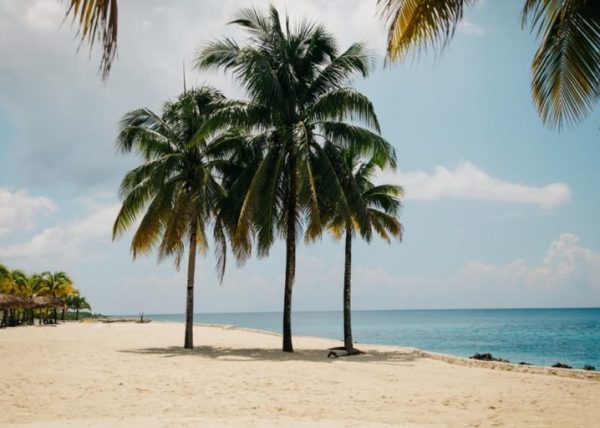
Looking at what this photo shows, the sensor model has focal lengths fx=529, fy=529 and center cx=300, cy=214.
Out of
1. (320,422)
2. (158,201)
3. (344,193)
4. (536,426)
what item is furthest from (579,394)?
(158,201)

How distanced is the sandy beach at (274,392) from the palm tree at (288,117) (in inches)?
182

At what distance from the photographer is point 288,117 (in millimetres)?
18938

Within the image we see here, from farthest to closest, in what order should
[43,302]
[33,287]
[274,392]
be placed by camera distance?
[33,287] < [43,302] < [274,392]

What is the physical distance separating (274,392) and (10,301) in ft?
103

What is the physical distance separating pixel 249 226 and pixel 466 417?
10.7m

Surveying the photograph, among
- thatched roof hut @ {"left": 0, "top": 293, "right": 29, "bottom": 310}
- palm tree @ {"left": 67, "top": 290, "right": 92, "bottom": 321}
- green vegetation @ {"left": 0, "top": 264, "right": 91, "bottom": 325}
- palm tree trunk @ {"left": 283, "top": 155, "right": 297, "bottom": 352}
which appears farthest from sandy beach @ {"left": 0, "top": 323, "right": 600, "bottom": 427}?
palm tree @ {"left": 67, "top": 290, "right": 92, "bottom": 321}

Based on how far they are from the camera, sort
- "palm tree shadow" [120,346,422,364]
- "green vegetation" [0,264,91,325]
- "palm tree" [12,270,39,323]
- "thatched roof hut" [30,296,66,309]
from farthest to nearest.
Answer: "palm tree" [12,270,39,323]
"green vegetation" [0,264,91,325]
"thatched roof hut" [30,296,66,309]
"palm tree shadow" [120,346,422,364]

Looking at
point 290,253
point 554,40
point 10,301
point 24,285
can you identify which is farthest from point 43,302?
point 554,40

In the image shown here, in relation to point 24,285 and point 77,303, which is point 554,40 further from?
point 77,303

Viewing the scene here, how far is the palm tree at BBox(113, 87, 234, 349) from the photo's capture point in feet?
63.4

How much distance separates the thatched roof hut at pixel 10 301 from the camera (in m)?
34.8

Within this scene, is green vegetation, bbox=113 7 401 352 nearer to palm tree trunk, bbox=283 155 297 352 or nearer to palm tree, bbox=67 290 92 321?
palm tree trunk, bbox=283 155 297 352

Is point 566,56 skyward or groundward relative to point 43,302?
skyward

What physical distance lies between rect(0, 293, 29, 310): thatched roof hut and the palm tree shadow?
20.7 meters
